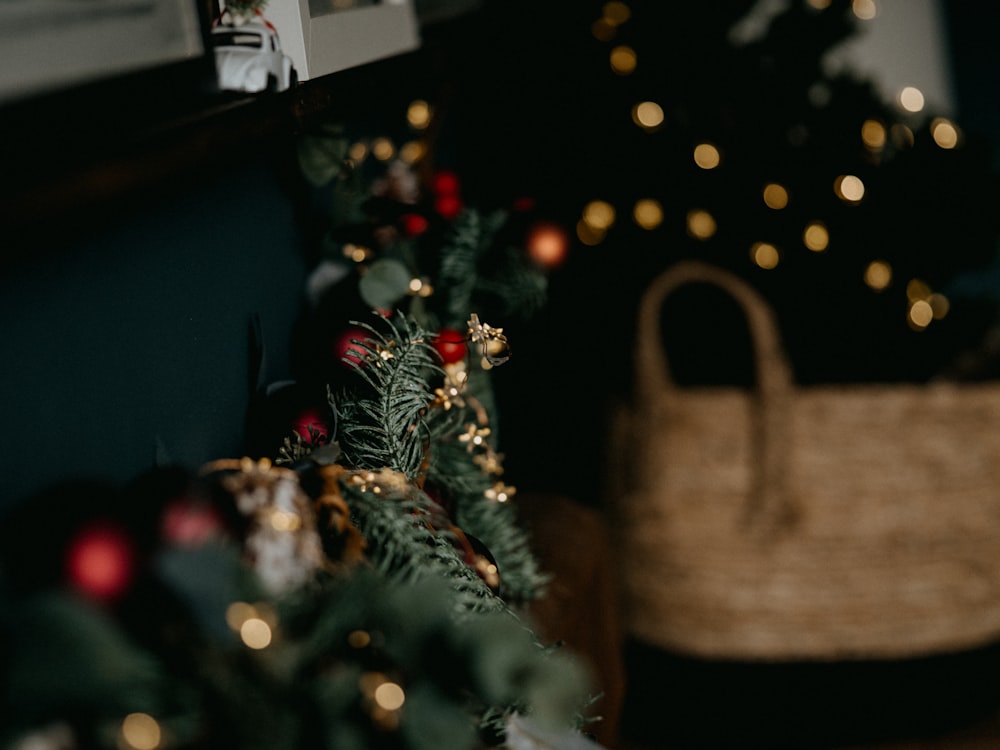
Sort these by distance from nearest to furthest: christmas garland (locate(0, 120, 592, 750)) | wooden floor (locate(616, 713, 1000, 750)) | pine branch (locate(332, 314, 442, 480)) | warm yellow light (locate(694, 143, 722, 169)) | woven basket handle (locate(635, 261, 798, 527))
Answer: christmas garland (locate(0, 120, 592, 750)), pine branch (locate(332, 314, 442, 480)), woven basket handle (locate(635, 261, 798, 527)), warm yellow light (locate(694, 143, 722, 169)), wooden floor (locate(616, 713, 1000, 750))

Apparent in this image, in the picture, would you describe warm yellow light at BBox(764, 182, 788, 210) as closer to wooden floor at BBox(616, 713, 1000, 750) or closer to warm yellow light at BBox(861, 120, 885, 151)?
warm yellow light at BBox(861, 120, 885, 151)

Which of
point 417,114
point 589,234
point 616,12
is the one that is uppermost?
point 616,12

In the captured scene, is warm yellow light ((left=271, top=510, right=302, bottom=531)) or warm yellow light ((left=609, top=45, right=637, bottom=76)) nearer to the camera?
warm yellow light ((left=271, top=510, right=302, bottom=531))

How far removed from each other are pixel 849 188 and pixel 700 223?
0.74 ft

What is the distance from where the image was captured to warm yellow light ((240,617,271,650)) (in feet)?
1.00

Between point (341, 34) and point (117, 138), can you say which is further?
point (341, 34)

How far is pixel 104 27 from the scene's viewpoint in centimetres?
44

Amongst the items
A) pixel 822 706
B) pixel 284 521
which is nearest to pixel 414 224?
pixel 284 521

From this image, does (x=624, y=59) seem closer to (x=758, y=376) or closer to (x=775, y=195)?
(x=775, y=195)

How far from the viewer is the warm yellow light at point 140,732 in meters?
0.27

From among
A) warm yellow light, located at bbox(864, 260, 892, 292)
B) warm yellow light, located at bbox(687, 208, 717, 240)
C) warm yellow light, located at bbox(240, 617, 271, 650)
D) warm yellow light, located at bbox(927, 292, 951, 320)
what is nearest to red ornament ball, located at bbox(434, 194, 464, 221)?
warm yellow light, located at bbox(687, 208, 717, 240)

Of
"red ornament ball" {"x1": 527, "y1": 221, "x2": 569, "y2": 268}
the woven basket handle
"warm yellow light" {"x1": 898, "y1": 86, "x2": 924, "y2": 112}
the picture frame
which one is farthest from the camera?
Result: "warm yellow light" {"x1": 898, "y1": 86, "x2": 924, "y2": 112}

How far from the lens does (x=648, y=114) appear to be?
118 cm

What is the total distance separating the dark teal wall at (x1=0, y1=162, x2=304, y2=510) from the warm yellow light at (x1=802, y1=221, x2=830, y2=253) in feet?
2.50
